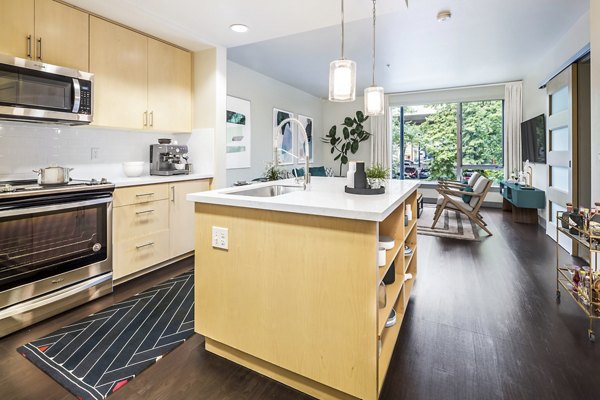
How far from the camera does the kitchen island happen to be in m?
1.34

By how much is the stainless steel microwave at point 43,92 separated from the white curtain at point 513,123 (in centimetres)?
742

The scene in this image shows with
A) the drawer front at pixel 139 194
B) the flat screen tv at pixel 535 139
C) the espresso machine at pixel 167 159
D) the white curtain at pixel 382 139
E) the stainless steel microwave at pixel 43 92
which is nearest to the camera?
the stainless steel microwave at pixel 43 92

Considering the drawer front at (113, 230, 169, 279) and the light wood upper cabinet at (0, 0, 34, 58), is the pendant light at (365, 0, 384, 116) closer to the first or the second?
the drawer front at (113, 230, 169, 279)

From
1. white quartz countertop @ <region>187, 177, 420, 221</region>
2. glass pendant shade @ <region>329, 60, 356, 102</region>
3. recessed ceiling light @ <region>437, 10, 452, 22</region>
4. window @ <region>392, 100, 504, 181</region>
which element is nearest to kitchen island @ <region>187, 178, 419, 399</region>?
white quartz countertop @ <region>187, 177, 420, 221</region>

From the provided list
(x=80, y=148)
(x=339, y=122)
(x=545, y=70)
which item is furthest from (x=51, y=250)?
(x=339, y=122)

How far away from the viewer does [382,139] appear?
806cm

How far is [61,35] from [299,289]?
2718 millimetres

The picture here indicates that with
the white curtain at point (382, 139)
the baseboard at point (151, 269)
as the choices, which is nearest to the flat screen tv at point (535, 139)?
the white curtain at point (382, 139)

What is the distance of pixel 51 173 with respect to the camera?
2311 millimetres

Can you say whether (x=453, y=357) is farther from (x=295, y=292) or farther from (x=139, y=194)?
(x=139, y=194)

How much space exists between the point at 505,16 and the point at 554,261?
2748 millimetres

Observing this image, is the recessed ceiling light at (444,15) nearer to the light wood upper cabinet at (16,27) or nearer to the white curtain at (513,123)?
the light wood upper cabinet at (16,27)

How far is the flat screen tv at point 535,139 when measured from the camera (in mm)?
4836

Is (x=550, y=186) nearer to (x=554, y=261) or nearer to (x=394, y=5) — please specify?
(x=554, y=261)
